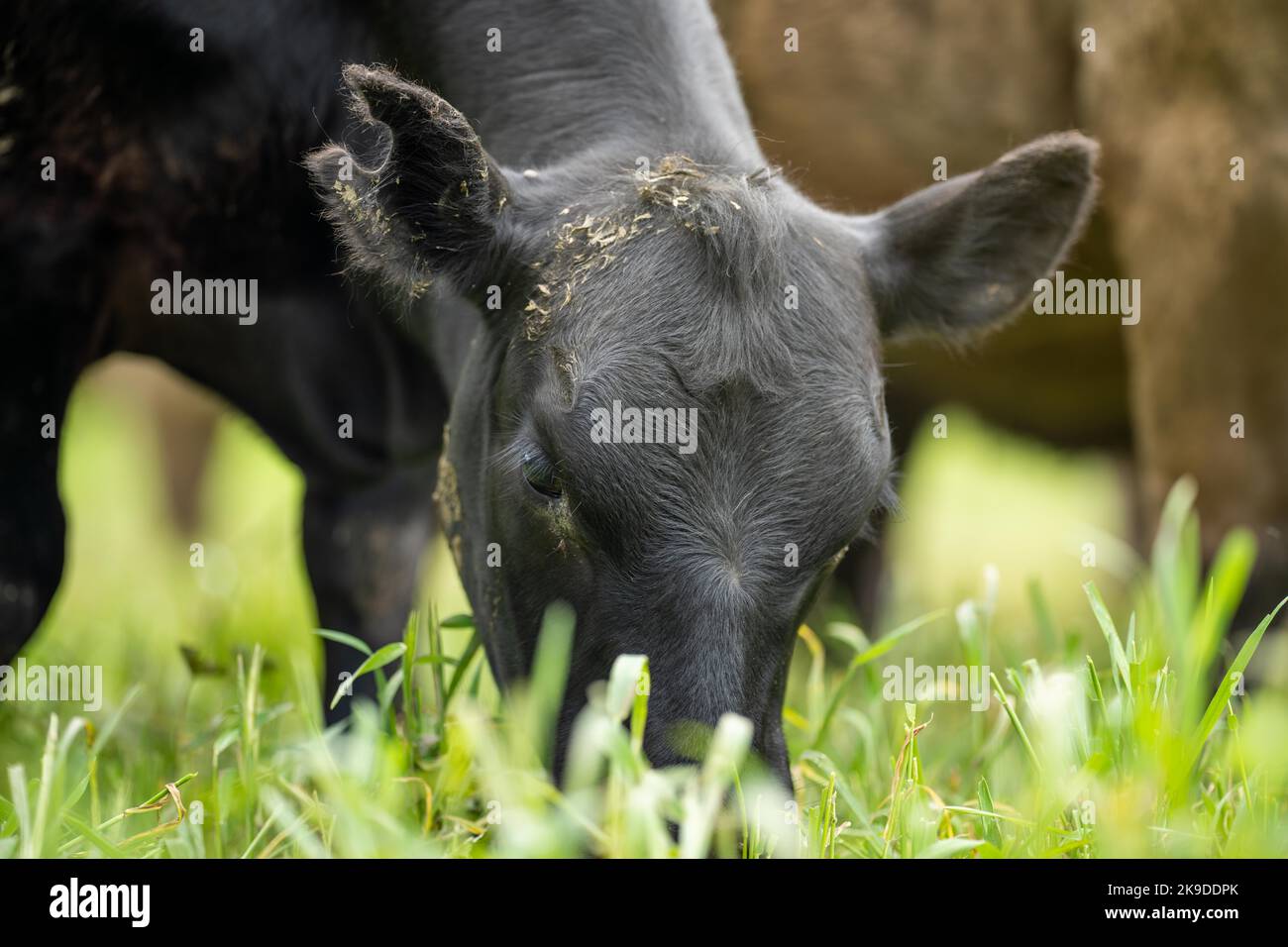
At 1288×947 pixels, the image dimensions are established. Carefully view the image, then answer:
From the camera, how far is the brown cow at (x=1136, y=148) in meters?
4.39

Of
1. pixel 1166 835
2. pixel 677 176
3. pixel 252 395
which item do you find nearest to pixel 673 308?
pixel 677 176

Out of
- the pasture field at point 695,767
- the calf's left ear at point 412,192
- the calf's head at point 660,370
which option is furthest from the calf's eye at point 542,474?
the calf's left ear at point 412,192

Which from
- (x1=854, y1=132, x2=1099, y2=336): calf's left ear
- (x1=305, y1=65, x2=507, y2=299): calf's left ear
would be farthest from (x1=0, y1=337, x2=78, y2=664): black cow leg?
(x1=854, y1=132, x2=1099, y2=336): calf's left ear

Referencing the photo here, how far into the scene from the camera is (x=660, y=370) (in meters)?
2.66

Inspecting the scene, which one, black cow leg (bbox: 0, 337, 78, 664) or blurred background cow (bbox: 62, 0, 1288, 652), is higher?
blurred background cow (bbox: 62, 0, 1288, 652)

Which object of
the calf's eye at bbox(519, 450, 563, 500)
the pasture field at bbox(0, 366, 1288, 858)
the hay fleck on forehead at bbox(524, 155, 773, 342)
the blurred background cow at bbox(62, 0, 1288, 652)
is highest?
the blurred background cow at bbox(62, 0, 1288, 652)

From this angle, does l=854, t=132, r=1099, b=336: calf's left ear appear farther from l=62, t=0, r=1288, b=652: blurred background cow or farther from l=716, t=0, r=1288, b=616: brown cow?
l=716, t=0, r=1288, b=616: brown cow

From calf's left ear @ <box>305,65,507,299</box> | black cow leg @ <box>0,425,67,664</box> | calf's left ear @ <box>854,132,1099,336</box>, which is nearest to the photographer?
calf's left ear @ <box>305,65,507,299</box>

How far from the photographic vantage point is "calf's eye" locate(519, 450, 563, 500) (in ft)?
9.03

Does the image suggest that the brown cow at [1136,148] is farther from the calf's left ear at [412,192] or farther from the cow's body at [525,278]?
the calf's left ear at [412,192]

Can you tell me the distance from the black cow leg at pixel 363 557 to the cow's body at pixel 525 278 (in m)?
0.34

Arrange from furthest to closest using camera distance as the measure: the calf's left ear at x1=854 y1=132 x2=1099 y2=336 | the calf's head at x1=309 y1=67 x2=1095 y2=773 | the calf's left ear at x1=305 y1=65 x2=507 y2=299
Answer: the calf's left ear at x1=854 y1=132 x2=1099 y2=336
the calf's left ear at x1=305 y1=65 x2=507 y2=299
the calf's head at x1=309 y1=67 x2=1095 y2=773

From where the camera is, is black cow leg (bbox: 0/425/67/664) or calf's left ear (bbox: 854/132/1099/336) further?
black cow leg (bbox: 0/425/67/664)

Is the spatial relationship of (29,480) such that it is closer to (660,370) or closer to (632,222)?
(632,222)
